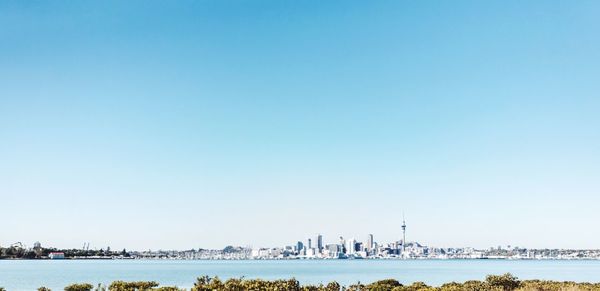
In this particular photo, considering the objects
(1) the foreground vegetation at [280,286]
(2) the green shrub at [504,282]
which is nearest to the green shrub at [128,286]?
(1) the foreground vegetation at [280,286]

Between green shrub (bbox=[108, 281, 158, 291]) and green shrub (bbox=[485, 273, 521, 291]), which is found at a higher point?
green shrub (bbox=[108, 281, 158, 291])

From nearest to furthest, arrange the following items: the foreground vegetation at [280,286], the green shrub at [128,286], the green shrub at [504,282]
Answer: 1. the foreground vegetation at [280,286]
2. the green shrub at [128,286]
3. the green shrub at [504,282]

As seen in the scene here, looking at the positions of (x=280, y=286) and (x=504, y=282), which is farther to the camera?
(x=504, y=282)

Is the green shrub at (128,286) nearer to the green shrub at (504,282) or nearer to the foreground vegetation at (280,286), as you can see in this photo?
the foreground vegetation at (280,286)

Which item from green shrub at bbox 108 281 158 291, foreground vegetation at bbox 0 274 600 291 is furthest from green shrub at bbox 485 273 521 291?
green shrub at bbox 108 281 158 291

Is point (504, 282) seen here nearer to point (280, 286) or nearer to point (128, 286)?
point (280, 286)

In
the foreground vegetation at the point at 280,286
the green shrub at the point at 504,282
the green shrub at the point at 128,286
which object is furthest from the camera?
the green shrub at the point at 504,282

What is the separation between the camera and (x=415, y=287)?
3162 cm

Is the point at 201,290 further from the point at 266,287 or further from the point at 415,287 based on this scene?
the point at 415,287

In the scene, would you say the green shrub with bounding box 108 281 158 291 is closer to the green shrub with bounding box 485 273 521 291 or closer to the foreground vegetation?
the foreground vegetation

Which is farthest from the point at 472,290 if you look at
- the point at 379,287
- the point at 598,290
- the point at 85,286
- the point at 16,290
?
the point at 16,290

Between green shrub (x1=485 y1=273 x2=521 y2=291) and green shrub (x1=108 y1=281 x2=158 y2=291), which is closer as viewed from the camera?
green shrub (x1=108 y1=281 x2=158 y2=291)

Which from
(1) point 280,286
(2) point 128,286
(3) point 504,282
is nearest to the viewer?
(1) point 280,286

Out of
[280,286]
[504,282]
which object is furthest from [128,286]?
[504,282]
